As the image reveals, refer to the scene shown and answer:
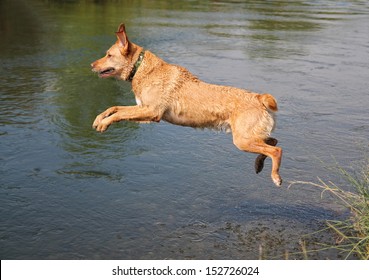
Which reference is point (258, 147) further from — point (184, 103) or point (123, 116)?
point (123, 116)

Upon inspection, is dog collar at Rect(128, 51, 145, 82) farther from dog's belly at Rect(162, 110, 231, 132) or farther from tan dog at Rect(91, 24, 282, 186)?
dog's belly at Rect(162, 110, 231, 132)

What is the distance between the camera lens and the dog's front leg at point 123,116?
24.8 feet

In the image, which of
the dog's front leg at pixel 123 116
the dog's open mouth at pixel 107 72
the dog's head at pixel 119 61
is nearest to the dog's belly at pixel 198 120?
the dog's front leg at pixel 123 116

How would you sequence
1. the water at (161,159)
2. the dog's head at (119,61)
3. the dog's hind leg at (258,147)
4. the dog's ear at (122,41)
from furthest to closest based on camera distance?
the dog's head at (119,61)
the dog's ear at (122,41)
the dog's hind leg at (258,147)
the water at (161,159)

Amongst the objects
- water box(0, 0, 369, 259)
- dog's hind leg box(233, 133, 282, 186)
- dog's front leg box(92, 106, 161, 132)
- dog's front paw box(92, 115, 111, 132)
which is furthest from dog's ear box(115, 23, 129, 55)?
water box(0, 0, 369, 259)

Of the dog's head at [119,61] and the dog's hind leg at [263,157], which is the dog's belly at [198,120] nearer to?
the dog's hind leg at [263,157]

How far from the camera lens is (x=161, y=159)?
949 cm

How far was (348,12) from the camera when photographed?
106 ft

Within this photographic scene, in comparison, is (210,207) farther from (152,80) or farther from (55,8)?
(55,8)

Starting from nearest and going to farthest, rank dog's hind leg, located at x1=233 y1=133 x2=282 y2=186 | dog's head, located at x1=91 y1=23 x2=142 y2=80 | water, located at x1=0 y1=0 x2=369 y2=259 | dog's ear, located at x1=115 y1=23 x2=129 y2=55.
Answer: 1. water, located at x1=0 y1=0 x2=369 y2=259
2. dog's hind leg, located at x1=233 y1=133 x2=282 y2=186
3. dog's ear, located at x1=115 y1=23 x2=129 y2=55
4. dog's head, located at x1=91 y1=23 x2=142 y2=80

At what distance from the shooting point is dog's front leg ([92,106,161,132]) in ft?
24.8

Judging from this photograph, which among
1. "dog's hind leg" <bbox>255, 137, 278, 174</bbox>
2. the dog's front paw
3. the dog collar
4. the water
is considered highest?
the dog collar

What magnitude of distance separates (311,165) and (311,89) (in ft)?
17.7

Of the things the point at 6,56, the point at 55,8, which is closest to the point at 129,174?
the point at 6,56
